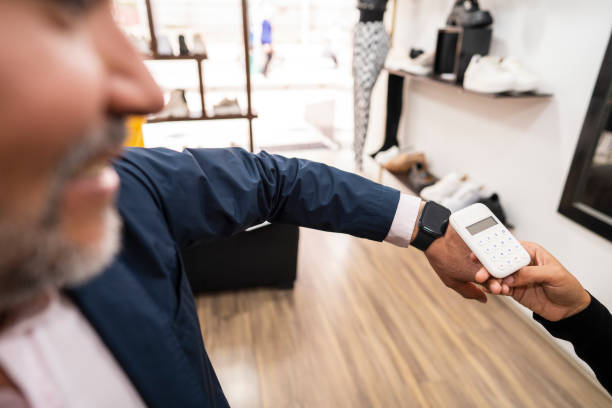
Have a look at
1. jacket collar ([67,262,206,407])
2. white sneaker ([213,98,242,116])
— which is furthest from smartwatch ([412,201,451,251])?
white sneaker ([213,98,242,116])

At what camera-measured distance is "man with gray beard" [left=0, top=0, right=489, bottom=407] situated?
21 centimetres

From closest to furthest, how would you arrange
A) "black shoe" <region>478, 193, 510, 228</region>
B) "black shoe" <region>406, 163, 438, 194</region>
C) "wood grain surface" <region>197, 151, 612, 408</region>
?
"wood grain surface" <region>197, 151, 612, 408</region>
"black shoe" <region>478, 193, 510, 228</region>
"black shoe" <region>406, 163, 438, 194</region>

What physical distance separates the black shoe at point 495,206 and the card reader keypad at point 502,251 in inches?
47.2

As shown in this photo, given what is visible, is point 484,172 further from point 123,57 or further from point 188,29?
point 123,57

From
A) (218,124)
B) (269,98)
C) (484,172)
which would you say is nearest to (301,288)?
(484,172)

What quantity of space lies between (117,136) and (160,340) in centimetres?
33

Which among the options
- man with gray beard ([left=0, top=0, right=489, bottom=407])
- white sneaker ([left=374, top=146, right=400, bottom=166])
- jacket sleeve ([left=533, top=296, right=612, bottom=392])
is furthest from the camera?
white sneaker ([left=374, top=146, right=400, bottom=166])

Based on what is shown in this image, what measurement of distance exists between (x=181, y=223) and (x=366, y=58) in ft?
7.64

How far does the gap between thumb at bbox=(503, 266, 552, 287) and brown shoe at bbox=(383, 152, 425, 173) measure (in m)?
1.97

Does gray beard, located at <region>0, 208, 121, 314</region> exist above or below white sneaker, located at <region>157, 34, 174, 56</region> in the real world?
below

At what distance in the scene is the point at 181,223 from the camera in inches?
24.5

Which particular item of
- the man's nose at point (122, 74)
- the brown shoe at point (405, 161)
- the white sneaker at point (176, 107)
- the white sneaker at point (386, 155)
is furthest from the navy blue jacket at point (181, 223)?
the white sneaker at point (386, 155)

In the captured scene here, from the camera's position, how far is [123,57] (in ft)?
0.87

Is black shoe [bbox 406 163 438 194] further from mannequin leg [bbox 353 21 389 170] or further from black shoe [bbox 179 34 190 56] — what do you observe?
black shoe [bbox 179 34 190 56]
